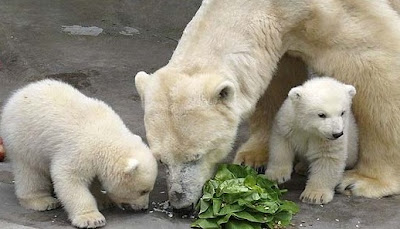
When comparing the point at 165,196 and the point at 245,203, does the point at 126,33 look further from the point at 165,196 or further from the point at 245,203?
the point at 245,203

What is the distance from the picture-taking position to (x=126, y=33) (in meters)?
8.37

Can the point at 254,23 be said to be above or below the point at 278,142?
above

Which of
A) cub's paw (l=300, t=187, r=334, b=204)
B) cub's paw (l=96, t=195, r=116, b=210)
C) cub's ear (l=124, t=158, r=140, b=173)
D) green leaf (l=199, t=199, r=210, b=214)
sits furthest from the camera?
cub's paw (l=300, t=187, r=334, b=204)

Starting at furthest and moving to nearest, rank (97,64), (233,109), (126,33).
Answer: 1. (126,33)
2. (97,64)
3. (233,109)

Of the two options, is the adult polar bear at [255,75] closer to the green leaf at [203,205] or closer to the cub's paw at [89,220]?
the green leaf at [203,205]

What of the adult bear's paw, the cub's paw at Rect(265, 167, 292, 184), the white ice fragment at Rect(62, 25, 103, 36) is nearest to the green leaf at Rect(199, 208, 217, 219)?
the cub's paw at Rect(265, 167, 292, 184)

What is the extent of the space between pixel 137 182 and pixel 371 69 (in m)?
1.47

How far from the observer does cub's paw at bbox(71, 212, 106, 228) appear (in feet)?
13.1

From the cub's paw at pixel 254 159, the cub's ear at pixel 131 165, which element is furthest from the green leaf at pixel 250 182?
the cub's paw at pixel 254 159

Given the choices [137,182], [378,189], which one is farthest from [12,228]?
[378,189]

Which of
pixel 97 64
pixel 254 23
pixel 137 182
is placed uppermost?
pixel 254 23

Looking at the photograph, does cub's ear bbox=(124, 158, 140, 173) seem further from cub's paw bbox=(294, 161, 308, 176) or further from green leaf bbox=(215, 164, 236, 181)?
cub's paw bbox=(294, 161, 308, 176)

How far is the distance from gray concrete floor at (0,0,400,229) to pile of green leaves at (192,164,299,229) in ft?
0.43

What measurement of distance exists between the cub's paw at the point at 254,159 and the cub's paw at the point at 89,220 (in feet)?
4.28
